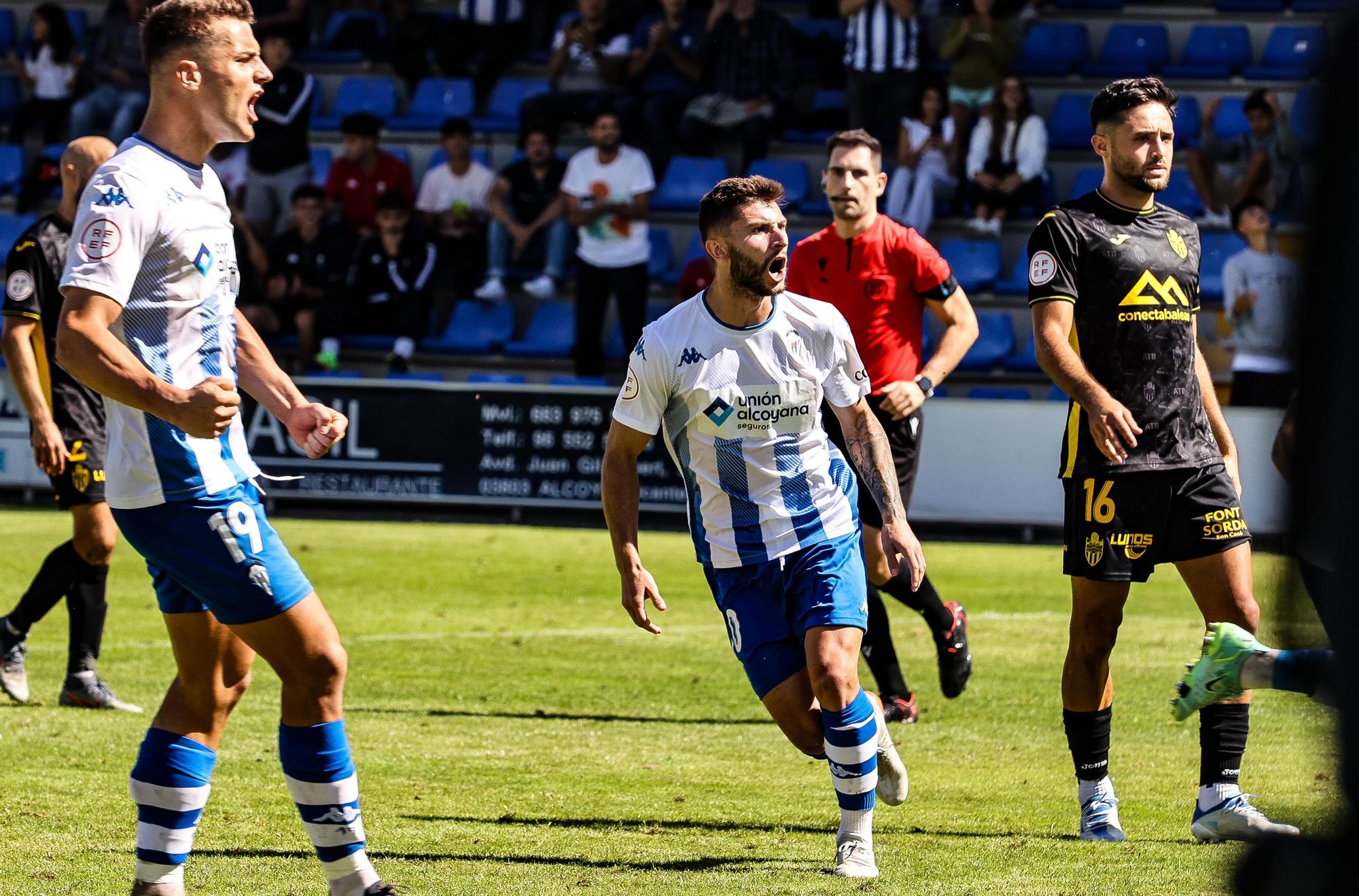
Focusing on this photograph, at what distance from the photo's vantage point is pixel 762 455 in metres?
5.45

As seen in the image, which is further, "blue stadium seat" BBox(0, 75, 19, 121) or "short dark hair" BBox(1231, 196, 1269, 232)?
"blue stadium seat" BBox(0, 75, 19, 121)

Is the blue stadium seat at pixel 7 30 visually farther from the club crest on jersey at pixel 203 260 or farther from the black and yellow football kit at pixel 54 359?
the club crest on jersey at pixel 203 260

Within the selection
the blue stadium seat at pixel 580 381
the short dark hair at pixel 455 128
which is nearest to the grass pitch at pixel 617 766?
the blue stadium seat at pixel 580 381

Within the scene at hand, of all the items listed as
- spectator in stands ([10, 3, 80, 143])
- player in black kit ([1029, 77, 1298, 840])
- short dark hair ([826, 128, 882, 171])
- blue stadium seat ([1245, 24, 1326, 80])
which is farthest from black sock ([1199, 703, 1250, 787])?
spectator in stands ([10, 3, 80, 143])

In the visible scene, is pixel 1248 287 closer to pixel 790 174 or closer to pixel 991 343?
pixel 991 343

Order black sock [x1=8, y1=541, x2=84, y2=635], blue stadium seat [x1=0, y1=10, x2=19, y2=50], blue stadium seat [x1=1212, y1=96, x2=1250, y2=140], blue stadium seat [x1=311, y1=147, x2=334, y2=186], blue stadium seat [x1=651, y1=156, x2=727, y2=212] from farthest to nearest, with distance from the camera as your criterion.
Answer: blue stadium seat [x1=0, y1=10, x2=19, y2=50] → blue stadium seat [x1=311, y1=147, x2=334, y2=186] → blue stadium seat [x1=651, y1=156, x2=727, y2=212] → blue stadium seat [x1=1212, y1=96, x2=1250, y2=140] → black sock [x1=8, y1=541, x2=84, y2=635]

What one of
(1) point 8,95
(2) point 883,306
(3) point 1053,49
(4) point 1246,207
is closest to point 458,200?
(3) point 1053,49

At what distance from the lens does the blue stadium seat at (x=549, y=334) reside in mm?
18500

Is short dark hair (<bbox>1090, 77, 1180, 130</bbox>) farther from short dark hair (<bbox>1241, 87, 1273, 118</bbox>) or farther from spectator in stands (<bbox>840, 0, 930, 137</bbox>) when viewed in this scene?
spectator in stands (<bbox>840, 0, 930, 137</bbox>)

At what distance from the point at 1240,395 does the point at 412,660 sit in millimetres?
7593

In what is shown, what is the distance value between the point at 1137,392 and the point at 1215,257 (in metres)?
12.8

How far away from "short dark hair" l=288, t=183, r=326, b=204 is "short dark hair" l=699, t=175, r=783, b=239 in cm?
1369

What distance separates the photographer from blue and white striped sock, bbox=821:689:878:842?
198 inches

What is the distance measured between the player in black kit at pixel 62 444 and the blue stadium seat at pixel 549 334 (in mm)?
10628
